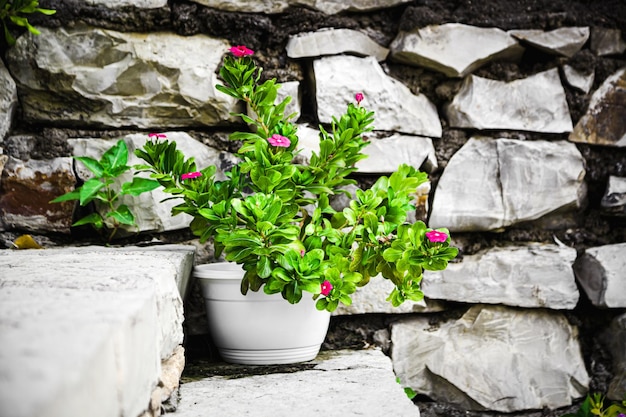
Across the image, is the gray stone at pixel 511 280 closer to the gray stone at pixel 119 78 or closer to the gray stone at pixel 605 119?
the gray stone at pixel 605 119

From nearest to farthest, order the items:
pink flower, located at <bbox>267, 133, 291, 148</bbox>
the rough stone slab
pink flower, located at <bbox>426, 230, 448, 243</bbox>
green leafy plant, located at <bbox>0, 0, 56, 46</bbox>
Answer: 1. the rough stone slab
2. pink flower, located at <bbox>426, 230, 448, 243</bbox>
3. pink flower, located at <bbox>267, 133, 291, 148</bbox>
4. green leafy plant, located at <bbox>0, 0, 56, 46</bbox>

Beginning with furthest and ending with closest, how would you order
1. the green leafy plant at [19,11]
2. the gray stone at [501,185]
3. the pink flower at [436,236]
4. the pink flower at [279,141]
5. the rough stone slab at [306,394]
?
the gray stone at [501,185] → the green leafy plant at [19,11] → the pink flower at [279,141] → the pink flower at [436,236] → the rough stone slab at [306,394]

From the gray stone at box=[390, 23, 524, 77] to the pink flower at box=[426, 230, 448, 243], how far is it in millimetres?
683

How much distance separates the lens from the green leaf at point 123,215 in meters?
1.61

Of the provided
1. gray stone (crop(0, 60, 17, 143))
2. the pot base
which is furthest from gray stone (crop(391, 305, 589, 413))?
gray stone (crop(0, 60, 17, 143))

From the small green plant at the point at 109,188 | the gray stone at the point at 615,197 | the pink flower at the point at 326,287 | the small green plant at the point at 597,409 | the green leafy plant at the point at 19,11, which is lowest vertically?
the small green plant at the point at 597,409

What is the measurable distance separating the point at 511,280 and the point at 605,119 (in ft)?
1.88

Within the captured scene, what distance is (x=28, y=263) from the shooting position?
1.18 meters

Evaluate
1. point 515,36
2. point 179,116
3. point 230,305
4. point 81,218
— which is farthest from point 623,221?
point 81,218

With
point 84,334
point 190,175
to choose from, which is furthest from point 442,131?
point 84,334

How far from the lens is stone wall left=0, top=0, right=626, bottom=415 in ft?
5.44

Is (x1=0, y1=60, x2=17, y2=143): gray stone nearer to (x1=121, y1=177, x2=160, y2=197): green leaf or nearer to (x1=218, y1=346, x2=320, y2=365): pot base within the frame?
(x1=121, y1=177, x2=160, y2=197): green leaf

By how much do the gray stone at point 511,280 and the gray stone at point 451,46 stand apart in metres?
0.56

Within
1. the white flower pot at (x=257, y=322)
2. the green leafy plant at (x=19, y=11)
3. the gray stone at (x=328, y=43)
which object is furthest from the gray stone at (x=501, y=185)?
the green leafy plant at (x=19, y=11)
